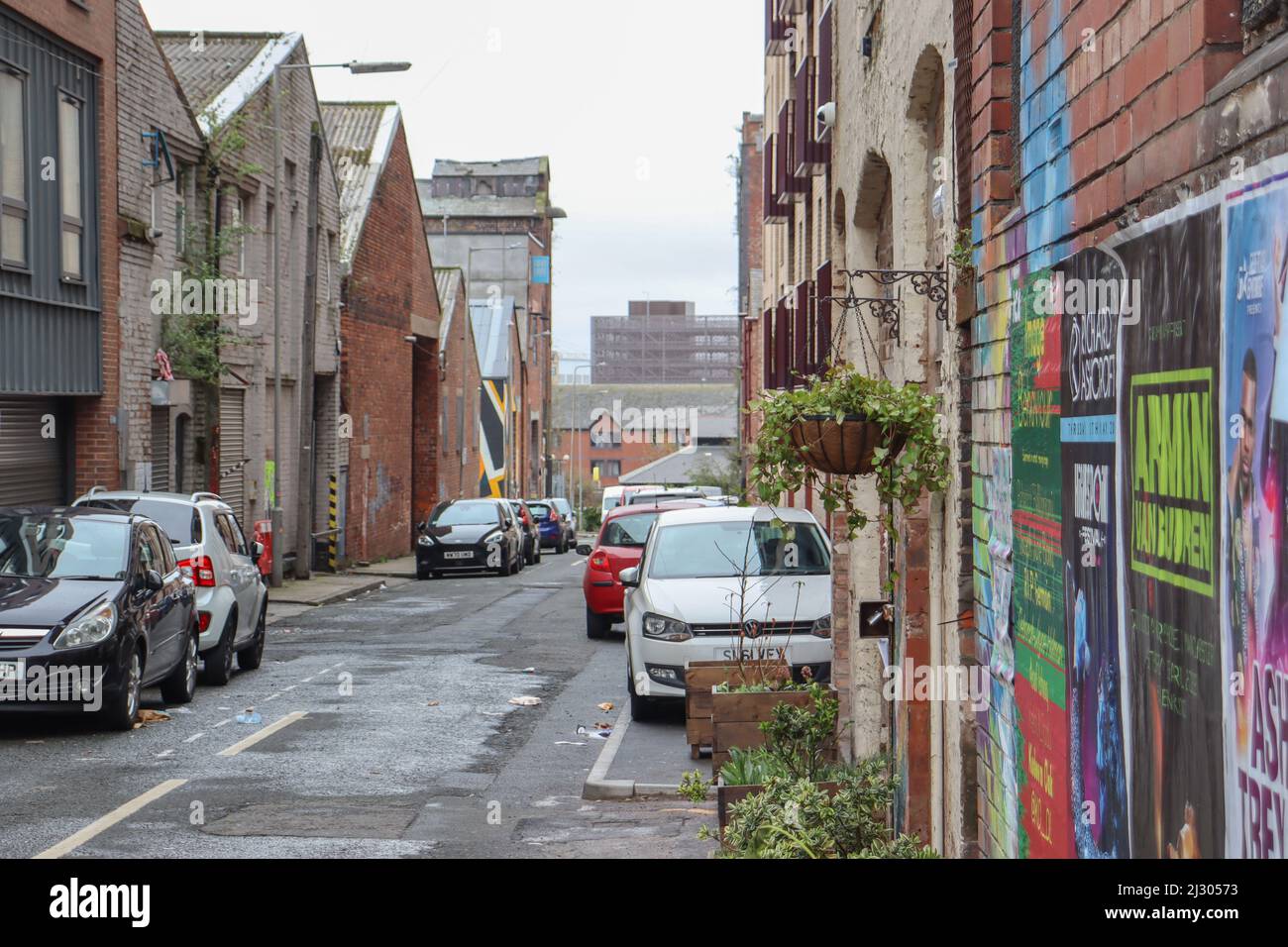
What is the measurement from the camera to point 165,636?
12.9 meters

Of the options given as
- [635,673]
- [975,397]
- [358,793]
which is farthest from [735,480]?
[975,397]

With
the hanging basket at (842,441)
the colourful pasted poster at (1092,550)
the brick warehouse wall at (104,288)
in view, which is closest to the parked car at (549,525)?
the brick warehouse wall at (104,288)

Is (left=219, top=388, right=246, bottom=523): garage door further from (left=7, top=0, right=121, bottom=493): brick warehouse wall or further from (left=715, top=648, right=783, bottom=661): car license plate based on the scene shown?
(left=715, top=648, right=783, bottom=661): car license plate

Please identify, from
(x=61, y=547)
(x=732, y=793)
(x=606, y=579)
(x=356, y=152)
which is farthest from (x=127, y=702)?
(x=356, y=152)

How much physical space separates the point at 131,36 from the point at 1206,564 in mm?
21502

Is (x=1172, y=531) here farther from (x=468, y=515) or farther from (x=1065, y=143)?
(x=468, y=515)

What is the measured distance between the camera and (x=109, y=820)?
28.1 feet

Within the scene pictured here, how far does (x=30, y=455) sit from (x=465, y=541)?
13.6 m

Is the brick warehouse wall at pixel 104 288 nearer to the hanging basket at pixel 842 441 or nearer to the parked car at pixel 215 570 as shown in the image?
the parked car at pixel 215 570

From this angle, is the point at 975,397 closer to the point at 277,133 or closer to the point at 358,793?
the point at 358,793

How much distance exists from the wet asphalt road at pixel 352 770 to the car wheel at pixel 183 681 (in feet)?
0.56

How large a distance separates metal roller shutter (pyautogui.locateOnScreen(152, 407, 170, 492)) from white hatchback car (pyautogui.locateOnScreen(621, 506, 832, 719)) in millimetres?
11873

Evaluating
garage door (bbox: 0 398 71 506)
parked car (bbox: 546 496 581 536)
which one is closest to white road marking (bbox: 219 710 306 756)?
garage door (bbox: 0 398 71 506)

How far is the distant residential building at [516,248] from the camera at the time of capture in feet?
252
